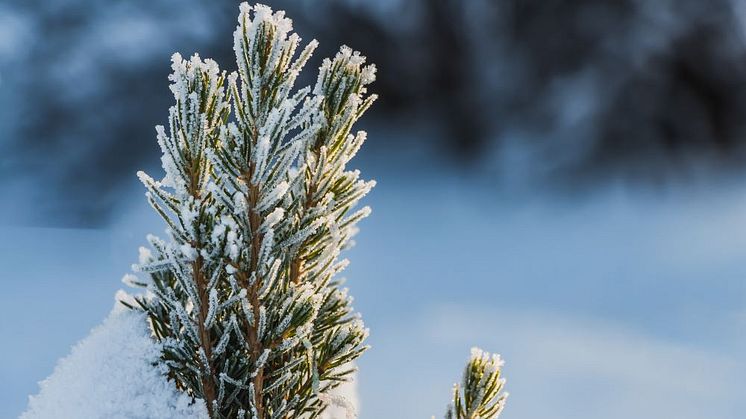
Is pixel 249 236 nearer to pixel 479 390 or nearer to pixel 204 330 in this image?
pixel 204 330

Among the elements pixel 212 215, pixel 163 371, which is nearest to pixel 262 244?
pixel 212 215

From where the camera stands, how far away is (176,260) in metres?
0.65

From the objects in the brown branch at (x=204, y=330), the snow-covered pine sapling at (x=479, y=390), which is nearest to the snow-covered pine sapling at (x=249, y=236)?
the brown branch at (x=204, y=330)

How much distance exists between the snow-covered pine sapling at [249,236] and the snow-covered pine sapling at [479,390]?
5.8 inches

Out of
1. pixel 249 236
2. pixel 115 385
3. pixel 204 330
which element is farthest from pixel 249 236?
pixel 115 385

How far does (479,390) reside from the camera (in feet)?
2.05

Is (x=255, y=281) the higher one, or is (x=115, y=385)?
(x=255, y=281)

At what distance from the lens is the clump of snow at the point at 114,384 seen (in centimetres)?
66

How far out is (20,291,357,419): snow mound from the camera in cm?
66

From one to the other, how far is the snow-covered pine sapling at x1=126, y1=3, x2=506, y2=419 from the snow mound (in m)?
0.02

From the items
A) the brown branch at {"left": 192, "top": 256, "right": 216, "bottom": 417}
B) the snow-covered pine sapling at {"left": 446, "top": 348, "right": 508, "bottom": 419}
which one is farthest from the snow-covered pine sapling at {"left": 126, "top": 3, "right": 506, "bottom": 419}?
the snow-covered pine sapling at {"left": 446, "top": 348, "right": 508, "bottom": 419}

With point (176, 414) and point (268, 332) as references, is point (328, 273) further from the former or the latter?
point (176, 414)

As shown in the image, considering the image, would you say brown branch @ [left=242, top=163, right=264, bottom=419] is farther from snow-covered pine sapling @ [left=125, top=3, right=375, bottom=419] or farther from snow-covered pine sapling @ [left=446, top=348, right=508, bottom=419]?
snow-covered pine sapling @ [left=446, top=348, right=508, bottom=419]

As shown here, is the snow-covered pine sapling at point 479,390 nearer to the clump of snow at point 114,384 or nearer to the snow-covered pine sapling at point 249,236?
the snow-covered pine sapling at point 249,236
